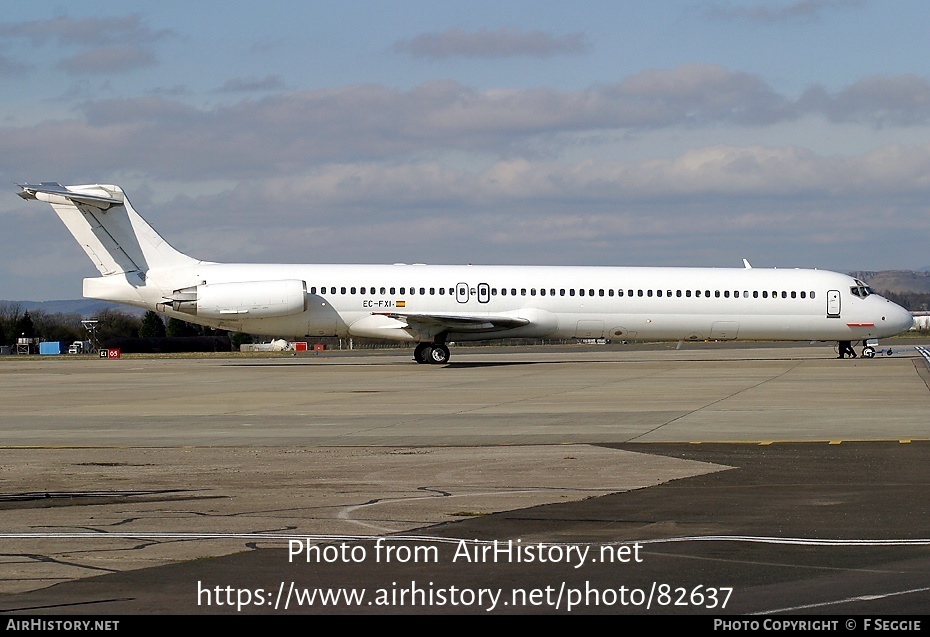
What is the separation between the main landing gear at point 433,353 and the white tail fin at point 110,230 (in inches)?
376

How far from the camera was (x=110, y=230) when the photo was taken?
3909 cm

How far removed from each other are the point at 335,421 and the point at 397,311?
20.2 meters

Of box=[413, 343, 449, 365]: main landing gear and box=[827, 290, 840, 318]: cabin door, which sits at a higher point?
box=[827, 290, 840, 318]: cabin door

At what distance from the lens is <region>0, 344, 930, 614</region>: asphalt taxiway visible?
281 inches

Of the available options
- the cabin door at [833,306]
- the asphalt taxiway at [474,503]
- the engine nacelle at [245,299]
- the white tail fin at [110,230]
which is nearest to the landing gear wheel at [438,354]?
the engine nacelle at [245,299]

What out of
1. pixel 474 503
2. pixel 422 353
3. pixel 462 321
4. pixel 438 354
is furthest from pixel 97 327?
pixel 474 503

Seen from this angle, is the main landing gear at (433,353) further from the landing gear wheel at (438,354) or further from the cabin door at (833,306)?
the cabin door at (833,306)

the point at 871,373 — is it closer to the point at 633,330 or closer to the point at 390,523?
the point at 633,330

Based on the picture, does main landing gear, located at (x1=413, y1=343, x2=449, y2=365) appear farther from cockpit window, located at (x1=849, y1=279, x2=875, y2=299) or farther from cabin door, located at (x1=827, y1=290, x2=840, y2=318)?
cockpit window, located at (x1=849, y1=279, x2=875, y2=299)

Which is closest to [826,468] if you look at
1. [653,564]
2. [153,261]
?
[653,564]

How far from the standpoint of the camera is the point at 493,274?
40.5 m

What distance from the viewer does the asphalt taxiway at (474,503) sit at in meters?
7.14

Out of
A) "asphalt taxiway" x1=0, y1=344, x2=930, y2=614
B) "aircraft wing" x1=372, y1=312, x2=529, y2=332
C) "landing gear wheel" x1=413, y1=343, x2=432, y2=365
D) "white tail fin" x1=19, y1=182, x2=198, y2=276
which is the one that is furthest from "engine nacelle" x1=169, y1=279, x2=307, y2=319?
"asphalt taxiway" x1=0, y1=344, x2=930, y2=614

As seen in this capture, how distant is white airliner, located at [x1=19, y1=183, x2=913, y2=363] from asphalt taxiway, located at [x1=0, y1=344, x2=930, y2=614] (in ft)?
51.9
